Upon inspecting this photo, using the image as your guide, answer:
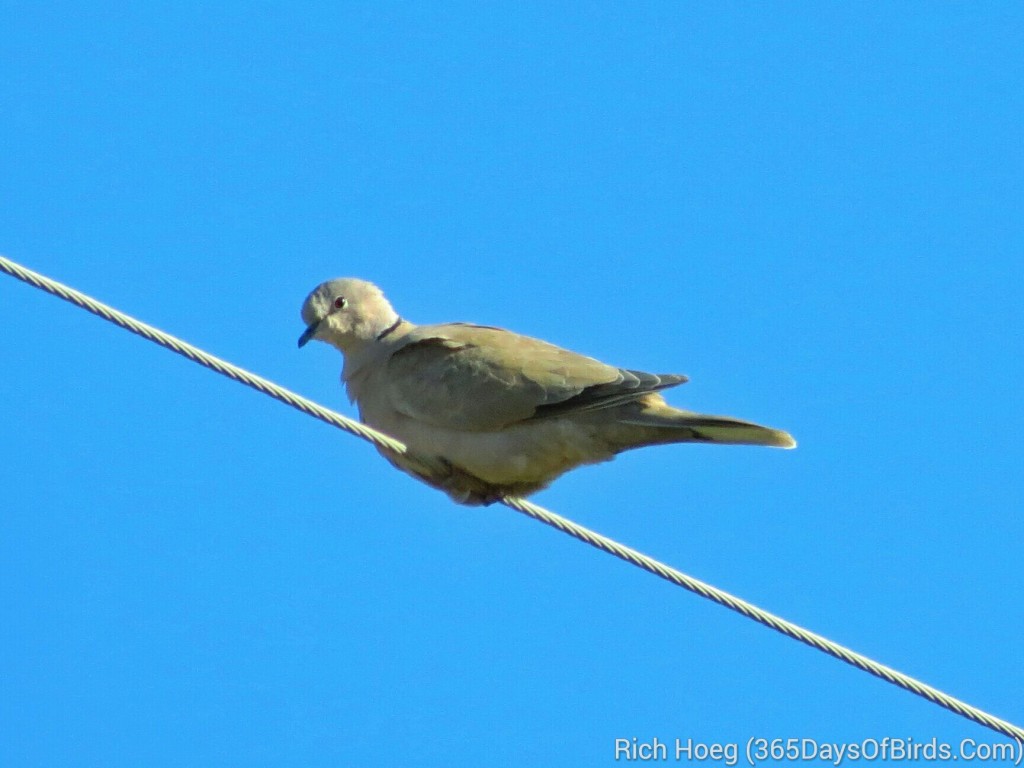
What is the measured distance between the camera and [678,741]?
7.18 m

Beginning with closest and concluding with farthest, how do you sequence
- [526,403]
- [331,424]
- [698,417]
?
[331,424] < [698,417] < [526,403]

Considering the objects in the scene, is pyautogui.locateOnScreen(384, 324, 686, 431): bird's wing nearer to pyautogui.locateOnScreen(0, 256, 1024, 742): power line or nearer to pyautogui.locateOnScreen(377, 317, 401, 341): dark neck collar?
pyautogui.locateOnScreen(377, 317, 401, 341): dark neck collar

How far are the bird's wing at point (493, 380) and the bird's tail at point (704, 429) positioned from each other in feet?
0.38

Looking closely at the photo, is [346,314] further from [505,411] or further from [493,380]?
[505,411]

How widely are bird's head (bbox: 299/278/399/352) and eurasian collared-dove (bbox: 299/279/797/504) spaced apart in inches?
23.4

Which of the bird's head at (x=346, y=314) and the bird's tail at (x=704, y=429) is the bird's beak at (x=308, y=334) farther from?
the bird's tail at (x=704, y=429)

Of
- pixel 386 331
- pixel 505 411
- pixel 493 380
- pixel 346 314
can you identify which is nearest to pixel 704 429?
pixel 505 411

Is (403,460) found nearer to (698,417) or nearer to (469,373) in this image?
(469,373)

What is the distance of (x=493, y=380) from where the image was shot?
284 inches

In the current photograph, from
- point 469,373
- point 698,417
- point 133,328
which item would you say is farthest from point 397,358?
point 133,328

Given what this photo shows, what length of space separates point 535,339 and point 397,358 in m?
0.64

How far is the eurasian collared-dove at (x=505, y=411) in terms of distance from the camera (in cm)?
690

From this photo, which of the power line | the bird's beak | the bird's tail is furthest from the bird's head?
the power line

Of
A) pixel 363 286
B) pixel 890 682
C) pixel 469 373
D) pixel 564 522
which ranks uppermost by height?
pixel 363 286
